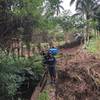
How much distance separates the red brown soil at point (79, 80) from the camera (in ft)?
48.3

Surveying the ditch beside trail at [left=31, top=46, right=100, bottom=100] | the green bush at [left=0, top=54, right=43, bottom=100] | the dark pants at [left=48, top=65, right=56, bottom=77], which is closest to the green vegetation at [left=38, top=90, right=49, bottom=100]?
the ditch beside trail at [left=31, top=46, right=100, bottom=100]

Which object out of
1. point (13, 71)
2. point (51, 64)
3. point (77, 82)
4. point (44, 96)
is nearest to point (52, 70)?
point (51, 64)

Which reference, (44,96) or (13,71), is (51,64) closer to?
(44,96)

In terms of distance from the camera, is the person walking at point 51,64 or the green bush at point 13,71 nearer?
the green bush at point 13,71

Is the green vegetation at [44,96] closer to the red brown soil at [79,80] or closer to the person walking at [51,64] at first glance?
the red brown soil at [79,80]

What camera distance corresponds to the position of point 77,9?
50344 millimetres

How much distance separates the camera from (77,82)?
50.3ft

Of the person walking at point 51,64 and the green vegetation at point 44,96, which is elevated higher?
the person walking at point 51,64

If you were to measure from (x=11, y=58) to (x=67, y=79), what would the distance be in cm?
303

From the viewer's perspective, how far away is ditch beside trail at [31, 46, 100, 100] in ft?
48.2

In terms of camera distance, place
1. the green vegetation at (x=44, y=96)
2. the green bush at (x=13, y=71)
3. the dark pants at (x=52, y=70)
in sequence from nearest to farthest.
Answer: the green bush at (x=13, y=71), the green vegetation at (x=44, y=96), the dark pants at (x=52, y=70)

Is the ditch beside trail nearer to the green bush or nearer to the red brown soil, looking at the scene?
the red brown soil

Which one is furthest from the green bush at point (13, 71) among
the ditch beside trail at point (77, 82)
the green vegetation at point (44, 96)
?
the green vegetation at point (44, 96)

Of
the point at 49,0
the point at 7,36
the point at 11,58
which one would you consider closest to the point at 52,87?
the point at 11,58
